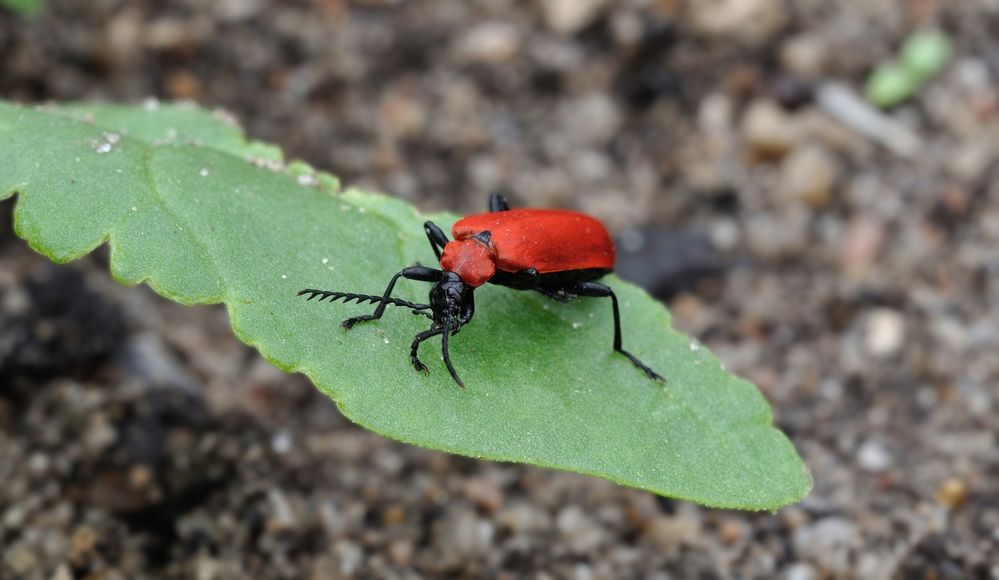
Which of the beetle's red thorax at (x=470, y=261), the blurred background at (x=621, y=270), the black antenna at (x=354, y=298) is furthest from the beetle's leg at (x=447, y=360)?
the blurred background at (x=621, y=270)

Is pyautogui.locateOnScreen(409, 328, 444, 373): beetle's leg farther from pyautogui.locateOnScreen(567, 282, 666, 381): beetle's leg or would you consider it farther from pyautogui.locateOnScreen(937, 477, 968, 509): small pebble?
pyautogui.locateOnScreen(937, 477, 968, 509): small pebble

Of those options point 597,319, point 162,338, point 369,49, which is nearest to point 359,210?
point 597,319

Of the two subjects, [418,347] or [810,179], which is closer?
[418,347]

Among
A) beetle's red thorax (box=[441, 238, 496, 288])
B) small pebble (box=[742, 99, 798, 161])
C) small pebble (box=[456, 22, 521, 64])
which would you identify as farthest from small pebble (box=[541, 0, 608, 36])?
beetle's red thorax (box=[441, 238, 496, 288])

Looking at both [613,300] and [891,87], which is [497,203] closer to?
[613,300]

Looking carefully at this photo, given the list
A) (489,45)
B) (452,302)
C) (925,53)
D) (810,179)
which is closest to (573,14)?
(489,45)

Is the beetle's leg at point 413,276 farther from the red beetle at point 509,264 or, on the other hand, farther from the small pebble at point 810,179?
the small pebble at point 810,179
